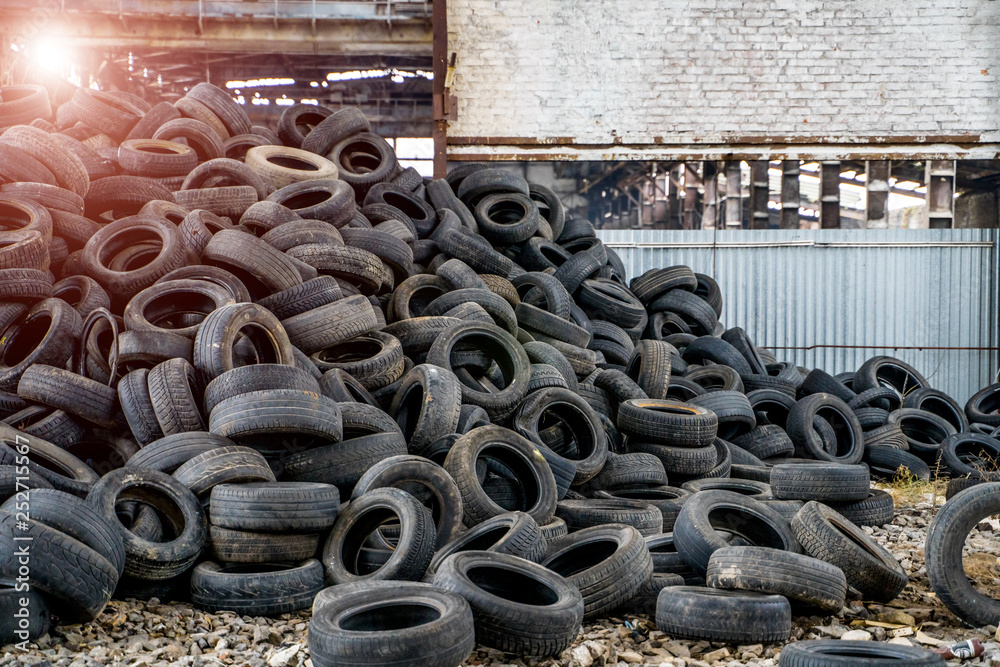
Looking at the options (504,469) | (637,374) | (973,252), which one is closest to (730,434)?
(637,374)

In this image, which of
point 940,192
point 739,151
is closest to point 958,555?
point 739,151

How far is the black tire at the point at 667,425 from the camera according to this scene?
730 cm

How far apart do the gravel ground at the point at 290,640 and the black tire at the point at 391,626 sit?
1.08 ft

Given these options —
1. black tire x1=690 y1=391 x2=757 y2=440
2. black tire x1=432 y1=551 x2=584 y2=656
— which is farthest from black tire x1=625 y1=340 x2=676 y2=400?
black tire x1=432 y1=551 x2=584 y2=656

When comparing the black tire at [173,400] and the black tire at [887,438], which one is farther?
the black tire at [887,438]

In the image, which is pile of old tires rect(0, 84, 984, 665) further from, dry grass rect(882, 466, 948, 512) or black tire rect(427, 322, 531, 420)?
dry grass rect(882, 466, 948, 512)

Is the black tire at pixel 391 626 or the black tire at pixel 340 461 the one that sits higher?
the black tire at pixel 340 461

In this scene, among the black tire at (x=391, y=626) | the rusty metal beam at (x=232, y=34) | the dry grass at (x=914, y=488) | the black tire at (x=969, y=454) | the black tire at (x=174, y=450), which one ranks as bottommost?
the dry grass at (x=914, y=488)

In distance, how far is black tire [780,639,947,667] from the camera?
3521 mm

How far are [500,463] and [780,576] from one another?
233cm

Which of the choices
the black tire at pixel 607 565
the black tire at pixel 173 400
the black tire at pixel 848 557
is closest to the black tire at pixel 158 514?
the black tire at pixel 173 400

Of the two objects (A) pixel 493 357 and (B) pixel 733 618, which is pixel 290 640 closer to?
(B) pixel 733 618

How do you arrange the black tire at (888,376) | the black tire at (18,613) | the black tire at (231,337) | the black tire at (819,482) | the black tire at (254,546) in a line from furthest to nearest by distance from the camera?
the black tire at (888,376), the black tire at (819,482), the black tire at (231,337), the black tire at (254,546), the black tire at (18,613)

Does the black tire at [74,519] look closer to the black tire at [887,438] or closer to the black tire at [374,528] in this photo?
the black tire at [374,528]
